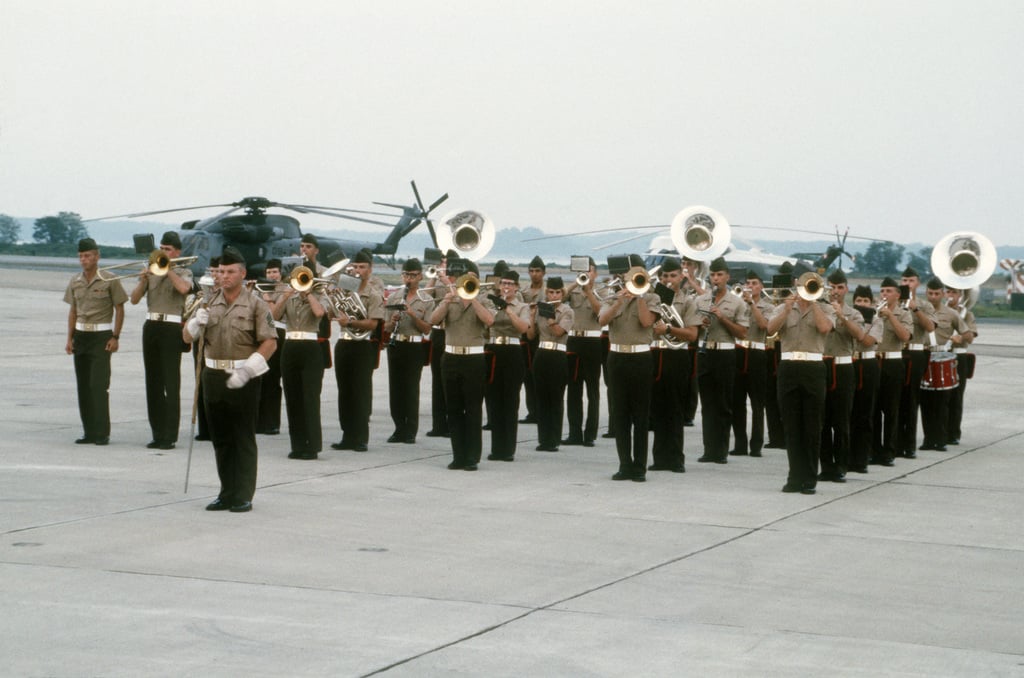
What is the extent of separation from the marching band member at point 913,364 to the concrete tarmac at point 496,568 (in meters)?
0.70

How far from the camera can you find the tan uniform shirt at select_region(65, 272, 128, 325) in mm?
13266

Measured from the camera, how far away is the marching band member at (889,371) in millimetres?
13539

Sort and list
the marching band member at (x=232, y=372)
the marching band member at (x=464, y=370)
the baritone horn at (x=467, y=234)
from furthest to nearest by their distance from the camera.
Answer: the baritone horn at (x=467, y=234) → the marching band member at (x=464, y=370) → the marching band member at (x=232, y=372)

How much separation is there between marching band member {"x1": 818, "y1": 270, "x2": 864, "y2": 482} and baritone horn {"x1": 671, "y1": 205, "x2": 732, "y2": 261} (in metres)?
4.63

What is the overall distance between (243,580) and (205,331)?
2727 millimetres

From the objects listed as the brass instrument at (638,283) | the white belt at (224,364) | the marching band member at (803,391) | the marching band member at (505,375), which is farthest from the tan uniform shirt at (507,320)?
the white belt at (224,364)

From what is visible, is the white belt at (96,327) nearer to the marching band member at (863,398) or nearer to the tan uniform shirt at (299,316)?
the tan uniform shirt at (299,316)

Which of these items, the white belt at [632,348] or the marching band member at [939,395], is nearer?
the white belt at [632,348]

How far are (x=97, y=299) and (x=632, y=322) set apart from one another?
494cm

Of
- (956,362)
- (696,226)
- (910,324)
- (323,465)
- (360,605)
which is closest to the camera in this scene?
(360,605)

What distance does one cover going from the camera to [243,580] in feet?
25.7

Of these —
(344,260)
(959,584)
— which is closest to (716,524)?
(959,584)

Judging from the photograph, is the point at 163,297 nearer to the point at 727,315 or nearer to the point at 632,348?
the point at 632,348

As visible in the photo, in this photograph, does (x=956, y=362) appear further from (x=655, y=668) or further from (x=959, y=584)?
(x=655, y=668)
